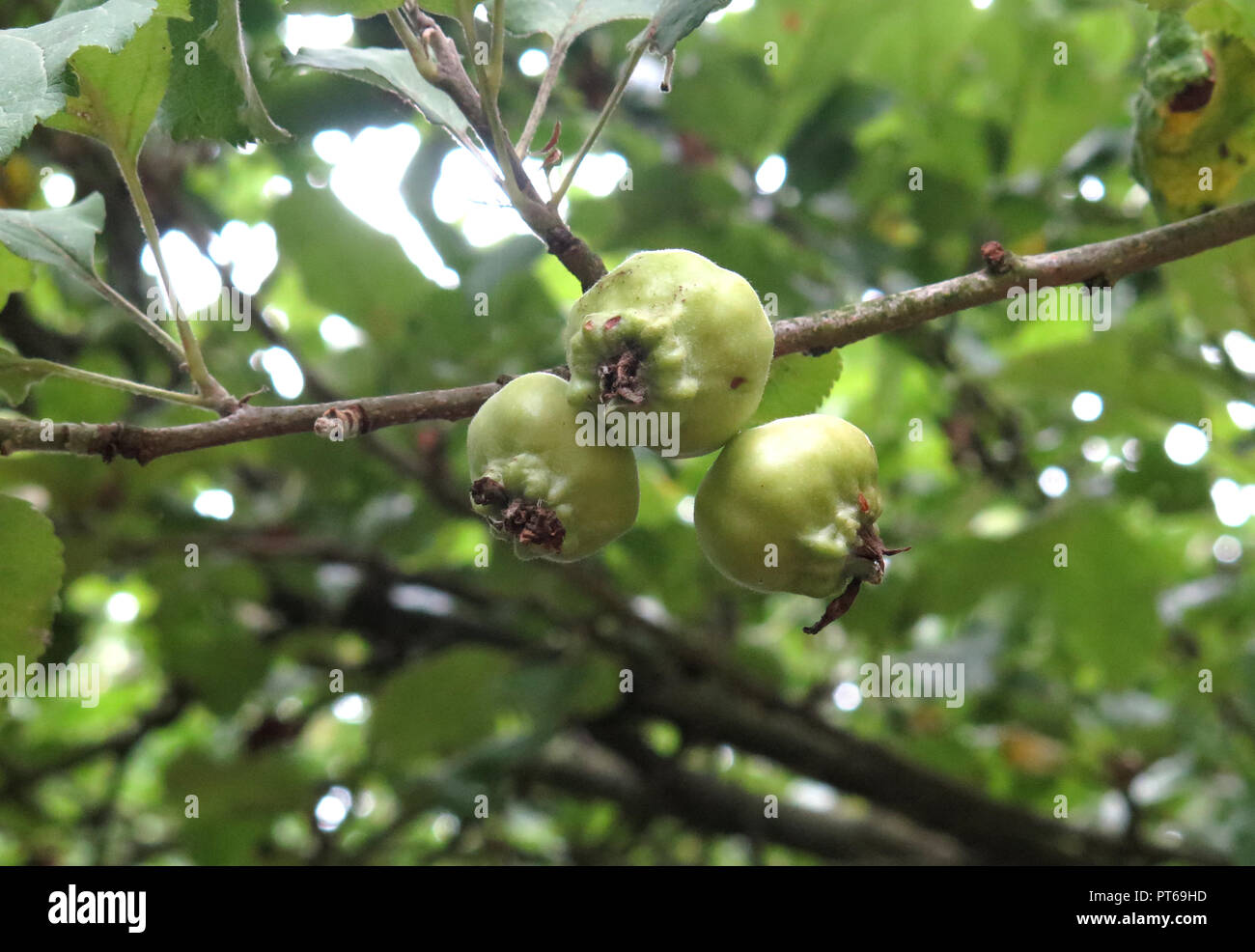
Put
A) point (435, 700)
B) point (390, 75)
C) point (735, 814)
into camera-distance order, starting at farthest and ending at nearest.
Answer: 1. point (735, 814)
2. point (435, 700)
3. point (390, 75)

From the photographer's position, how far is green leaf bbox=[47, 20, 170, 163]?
4.07ft

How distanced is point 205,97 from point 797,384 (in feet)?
2.63

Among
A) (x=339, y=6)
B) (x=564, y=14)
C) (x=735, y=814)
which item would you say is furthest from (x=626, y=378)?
(x=735, y=814)

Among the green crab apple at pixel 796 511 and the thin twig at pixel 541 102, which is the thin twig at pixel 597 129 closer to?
the thin twig at pixel 541 102

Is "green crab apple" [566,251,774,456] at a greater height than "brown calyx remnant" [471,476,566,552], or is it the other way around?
"green crab apple" [566,251,774,456]

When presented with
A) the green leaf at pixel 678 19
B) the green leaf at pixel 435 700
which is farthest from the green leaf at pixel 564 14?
the green leaf at pixel 435 700

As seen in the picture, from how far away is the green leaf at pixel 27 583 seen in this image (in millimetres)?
1266

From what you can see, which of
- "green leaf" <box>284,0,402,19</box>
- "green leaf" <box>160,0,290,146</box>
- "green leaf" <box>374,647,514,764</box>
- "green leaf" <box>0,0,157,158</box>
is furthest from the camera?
"green leaf" <box>374,647,514,764</box>

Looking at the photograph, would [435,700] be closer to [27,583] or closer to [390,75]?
[27,583]

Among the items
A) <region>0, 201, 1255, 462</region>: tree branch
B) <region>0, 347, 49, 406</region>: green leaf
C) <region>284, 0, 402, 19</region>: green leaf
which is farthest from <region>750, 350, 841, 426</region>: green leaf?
<region>0, 347, 49, 406</region>: green leaf

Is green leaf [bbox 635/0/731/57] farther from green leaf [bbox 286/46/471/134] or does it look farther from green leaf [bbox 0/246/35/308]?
green leaf [bbox 0/246/35/308]

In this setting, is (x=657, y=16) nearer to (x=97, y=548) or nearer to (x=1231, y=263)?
(x=1231, y=263)

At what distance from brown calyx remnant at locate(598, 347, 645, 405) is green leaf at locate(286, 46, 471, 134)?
0.41 m

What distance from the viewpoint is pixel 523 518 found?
1.05 metres
